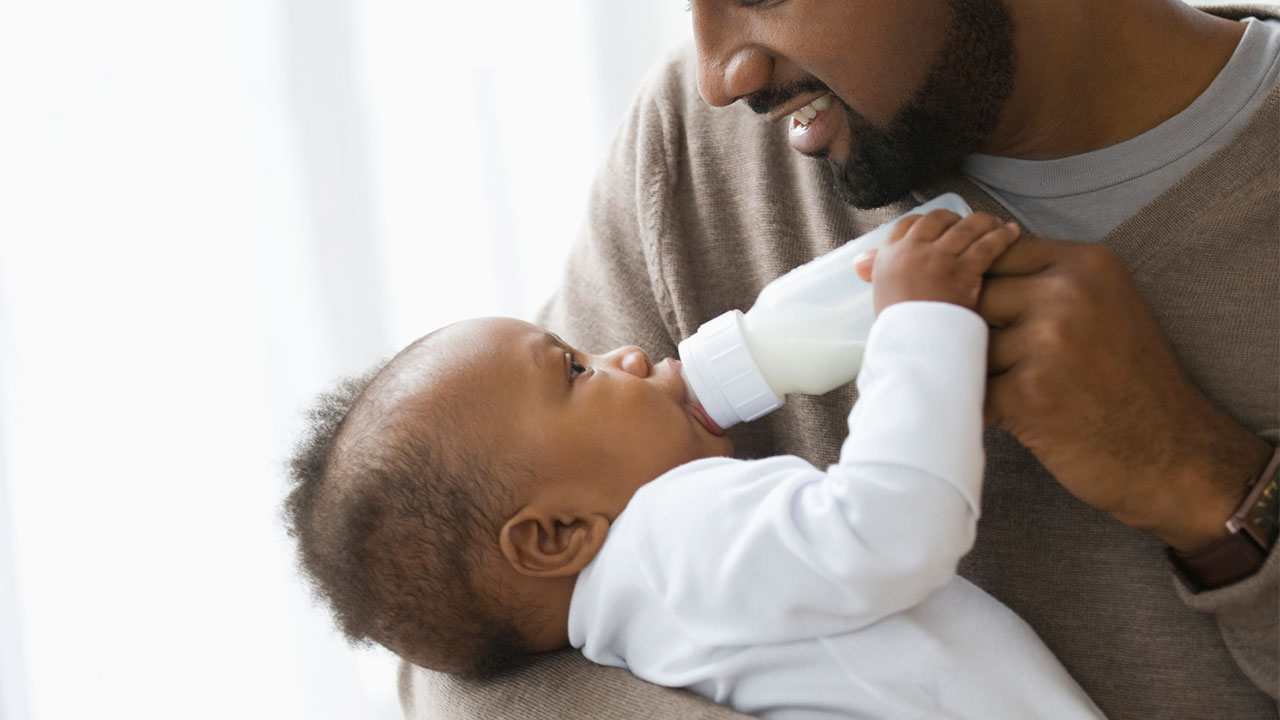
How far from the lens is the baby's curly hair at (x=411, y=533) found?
105 cm

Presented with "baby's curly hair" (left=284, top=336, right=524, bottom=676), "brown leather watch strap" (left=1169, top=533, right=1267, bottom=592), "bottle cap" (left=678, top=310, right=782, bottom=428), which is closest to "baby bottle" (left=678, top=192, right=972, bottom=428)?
"bottle cap" (left=678, top=310, right=782, bottom=428)

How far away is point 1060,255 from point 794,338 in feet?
0.81

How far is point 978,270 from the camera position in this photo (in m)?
0.92

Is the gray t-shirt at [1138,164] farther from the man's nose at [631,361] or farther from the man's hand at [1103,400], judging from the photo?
the man's nose at [631,361]

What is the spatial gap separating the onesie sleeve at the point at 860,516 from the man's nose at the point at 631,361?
0.20 metres

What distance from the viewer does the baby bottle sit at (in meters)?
1.03

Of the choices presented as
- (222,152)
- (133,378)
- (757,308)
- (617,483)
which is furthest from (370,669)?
(757,308)

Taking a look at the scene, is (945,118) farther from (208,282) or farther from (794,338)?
(208,282)

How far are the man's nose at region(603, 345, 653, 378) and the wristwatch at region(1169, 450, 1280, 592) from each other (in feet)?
1.82

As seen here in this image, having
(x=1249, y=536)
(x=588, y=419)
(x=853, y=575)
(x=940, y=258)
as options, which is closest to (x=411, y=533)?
(x=588, y=419)

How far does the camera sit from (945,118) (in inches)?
48.6

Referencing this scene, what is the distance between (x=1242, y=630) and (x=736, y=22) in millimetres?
796

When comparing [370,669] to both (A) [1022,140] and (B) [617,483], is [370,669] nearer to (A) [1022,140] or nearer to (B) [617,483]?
(B) [617,483]

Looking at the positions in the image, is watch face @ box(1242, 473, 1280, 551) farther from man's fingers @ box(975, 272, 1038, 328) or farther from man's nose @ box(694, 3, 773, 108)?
man's nose @ box(694, 3, 773, 108)
